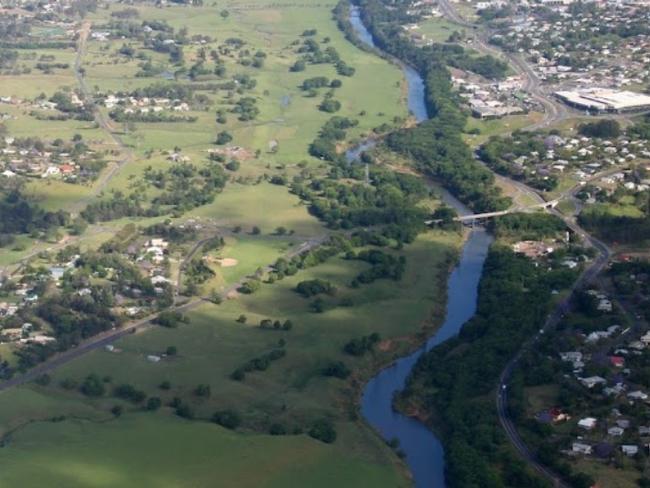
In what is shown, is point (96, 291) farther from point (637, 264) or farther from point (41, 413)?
point (637, 264)

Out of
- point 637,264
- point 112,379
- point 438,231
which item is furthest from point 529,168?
point 112,379

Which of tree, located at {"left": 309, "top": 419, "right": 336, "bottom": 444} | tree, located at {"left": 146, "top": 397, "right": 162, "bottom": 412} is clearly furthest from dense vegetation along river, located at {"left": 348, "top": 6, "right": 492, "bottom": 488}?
tree, located at {"left": 146, "top": 397, "right": 162, "bottom": 412}

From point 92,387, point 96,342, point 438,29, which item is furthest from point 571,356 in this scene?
point 438,29

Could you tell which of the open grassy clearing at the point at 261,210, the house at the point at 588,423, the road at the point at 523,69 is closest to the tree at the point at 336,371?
the house at the point at 588,423

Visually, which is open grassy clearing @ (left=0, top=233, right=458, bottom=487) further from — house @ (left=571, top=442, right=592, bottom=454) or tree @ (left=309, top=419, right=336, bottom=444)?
house @ (left=571, top=442, right=592, bottom=454)

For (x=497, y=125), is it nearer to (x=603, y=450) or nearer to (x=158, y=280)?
(x=158, y=280)

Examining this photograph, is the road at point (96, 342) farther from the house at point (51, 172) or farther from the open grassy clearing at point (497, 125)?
the open grassy clearing at point (497, 125)
